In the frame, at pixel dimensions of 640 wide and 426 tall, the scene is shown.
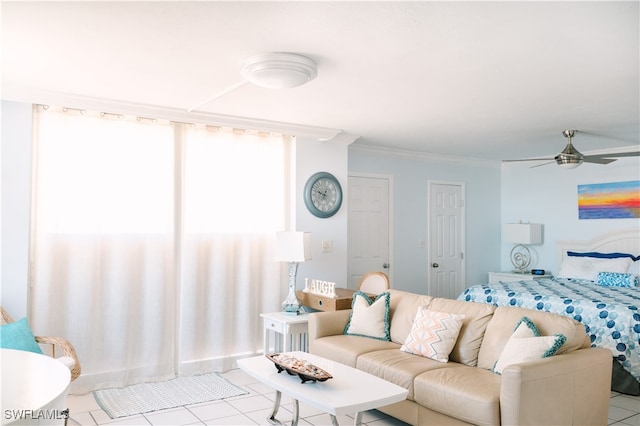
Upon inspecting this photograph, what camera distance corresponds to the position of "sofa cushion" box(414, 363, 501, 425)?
9.12ft

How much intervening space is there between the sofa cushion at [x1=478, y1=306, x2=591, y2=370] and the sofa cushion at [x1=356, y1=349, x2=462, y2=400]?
0.73 feet

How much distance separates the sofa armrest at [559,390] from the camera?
270cm

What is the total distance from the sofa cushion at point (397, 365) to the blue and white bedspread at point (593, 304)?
1.71 meters

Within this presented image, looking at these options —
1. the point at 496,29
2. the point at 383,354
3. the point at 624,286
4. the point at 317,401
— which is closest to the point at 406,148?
the point at 624,286

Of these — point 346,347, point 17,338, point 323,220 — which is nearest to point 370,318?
point 346,347

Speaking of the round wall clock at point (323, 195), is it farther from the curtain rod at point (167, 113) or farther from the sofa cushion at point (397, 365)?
the sofa cushion at point (397, 365)

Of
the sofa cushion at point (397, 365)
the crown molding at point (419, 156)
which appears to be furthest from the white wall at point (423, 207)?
the sofa cushion at point (397, 365)

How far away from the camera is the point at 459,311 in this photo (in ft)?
12.3

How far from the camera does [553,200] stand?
23.3 ft

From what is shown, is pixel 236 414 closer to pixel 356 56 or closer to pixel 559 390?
pixel 559 390

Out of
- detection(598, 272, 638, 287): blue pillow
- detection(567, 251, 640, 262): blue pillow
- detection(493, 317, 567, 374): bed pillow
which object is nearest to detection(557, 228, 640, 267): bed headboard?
detection(567, 251, 640, 262): blue pillow

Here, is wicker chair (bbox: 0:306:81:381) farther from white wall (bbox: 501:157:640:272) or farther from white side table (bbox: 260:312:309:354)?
white wall (bbox: 501:157:640:272)

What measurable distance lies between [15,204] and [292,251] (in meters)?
2.27

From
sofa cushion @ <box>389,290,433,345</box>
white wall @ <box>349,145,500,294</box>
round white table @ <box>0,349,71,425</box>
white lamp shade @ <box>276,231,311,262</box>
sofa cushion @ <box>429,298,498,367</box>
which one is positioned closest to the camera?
round white table @ <box>0,349,71,425</box>
